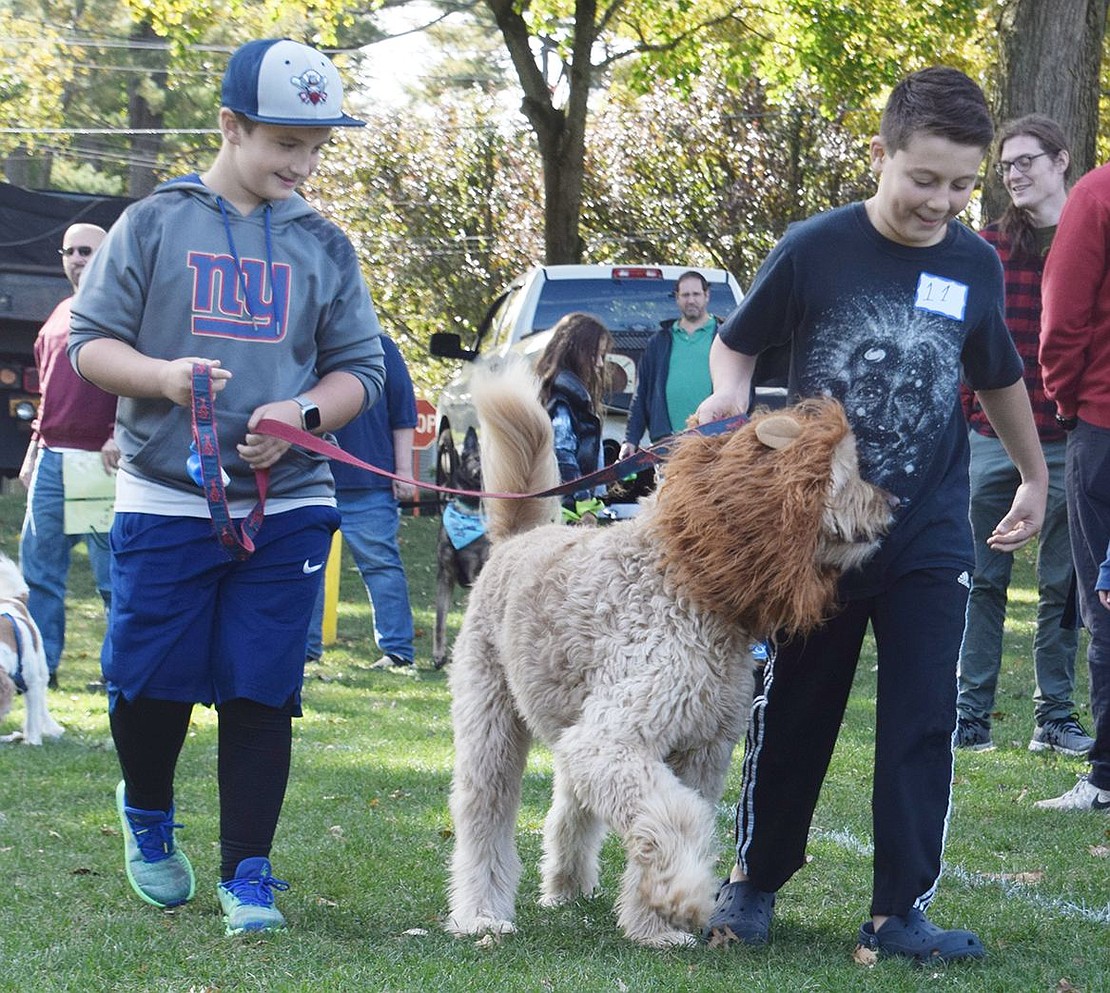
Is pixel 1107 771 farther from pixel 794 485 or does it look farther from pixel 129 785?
pixel 129 785

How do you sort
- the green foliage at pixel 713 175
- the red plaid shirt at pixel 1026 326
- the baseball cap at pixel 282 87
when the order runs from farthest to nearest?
the green foliage at pixel 713 175
the red plaid shirt at pixel 1026 326
the baseball cap at pixel 282 87

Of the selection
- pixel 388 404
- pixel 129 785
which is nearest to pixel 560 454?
pixel 388 404

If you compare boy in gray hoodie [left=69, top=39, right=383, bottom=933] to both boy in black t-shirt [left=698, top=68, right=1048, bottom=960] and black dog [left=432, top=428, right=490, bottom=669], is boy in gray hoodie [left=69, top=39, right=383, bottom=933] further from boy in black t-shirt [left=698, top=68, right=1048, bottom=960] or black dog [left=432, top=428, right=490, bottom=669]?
black dog [left=432, top=428, right=490, bottom=669]

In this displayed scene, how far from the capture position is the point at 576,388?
7.99 m

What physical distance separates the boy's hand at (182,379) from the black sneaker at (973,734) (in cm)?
475

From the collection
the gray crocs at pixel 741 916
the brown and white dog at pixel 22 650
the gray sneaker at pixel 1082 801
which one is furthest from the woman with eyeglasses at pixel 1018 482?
the brown and white dog at pixel 22 650

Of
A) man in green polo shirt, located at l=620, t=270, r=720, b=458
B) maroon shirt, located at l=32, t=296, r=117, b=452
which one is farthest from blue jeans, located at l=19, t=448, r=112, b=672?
man in green polo shirt, located at l=620, t=270, r=720, b=458

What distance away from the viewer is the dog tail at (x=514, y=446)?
4.52m

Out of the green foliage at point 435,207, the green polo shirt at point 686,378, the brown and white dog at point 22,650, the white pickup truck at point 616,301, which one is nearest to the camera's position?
the brown and white dog at point 22,650

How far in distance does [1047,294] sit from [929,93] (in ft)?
7.11

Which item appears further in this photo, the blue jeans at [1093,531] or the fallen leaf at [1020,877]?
the blue jeans at [1093,531]

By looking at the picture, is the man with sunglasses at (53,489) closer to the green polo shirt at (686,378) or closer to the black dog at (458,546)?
the black dog at (458,546)

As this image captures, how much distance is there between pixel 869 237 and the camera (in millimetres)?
3904

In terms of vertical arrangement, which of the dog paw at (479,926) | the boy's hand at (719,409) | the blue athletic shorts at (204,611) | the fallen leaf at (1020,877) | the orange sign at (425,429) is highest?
the boy's hand at (719,409)
